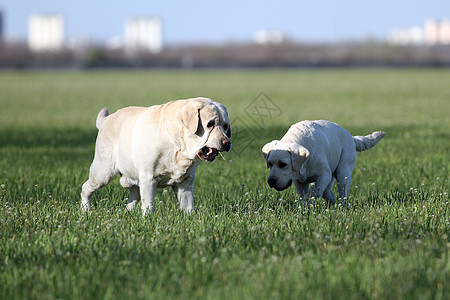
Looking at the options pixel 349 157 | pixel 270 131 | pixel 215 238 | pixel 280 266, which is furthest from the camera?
pixel 270 131

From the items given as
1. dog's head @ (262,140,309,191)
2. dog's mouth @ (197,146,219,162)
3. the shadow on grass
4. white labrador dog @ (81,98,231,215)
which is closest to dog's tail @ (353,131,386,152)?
dog's head @ (262,140,309,191)

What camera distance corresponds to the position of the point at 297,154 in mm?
6750

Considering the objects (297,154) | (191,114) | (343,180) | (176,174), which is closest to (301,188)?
(343,180)

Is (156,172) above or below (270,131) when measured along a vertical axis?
above

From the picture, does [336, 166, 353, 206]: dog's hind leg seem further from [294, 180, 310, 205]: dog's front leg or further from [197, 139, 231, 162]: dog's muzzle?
[197, 139, 231, 162]: dog's muzzle

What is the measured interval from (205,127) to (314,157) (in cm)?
158

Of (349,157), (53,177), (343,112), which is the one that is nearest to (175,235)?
(349,157)

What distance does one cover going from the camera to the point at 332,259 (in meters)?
4.82

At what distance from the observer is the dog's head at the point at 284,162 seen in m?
6.73

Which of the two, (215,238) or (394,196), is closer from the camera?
(215,238)

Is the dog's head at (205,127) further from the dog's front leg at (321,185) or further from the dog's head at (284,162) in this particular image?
the dog's front leg at (321,185)

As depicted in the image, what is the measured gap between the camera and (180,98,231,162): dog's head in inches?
238

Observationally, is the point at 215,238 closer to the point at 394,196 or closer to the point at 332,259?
the point at 332,259

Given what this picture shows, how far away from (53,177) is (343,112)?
53.5 feet
